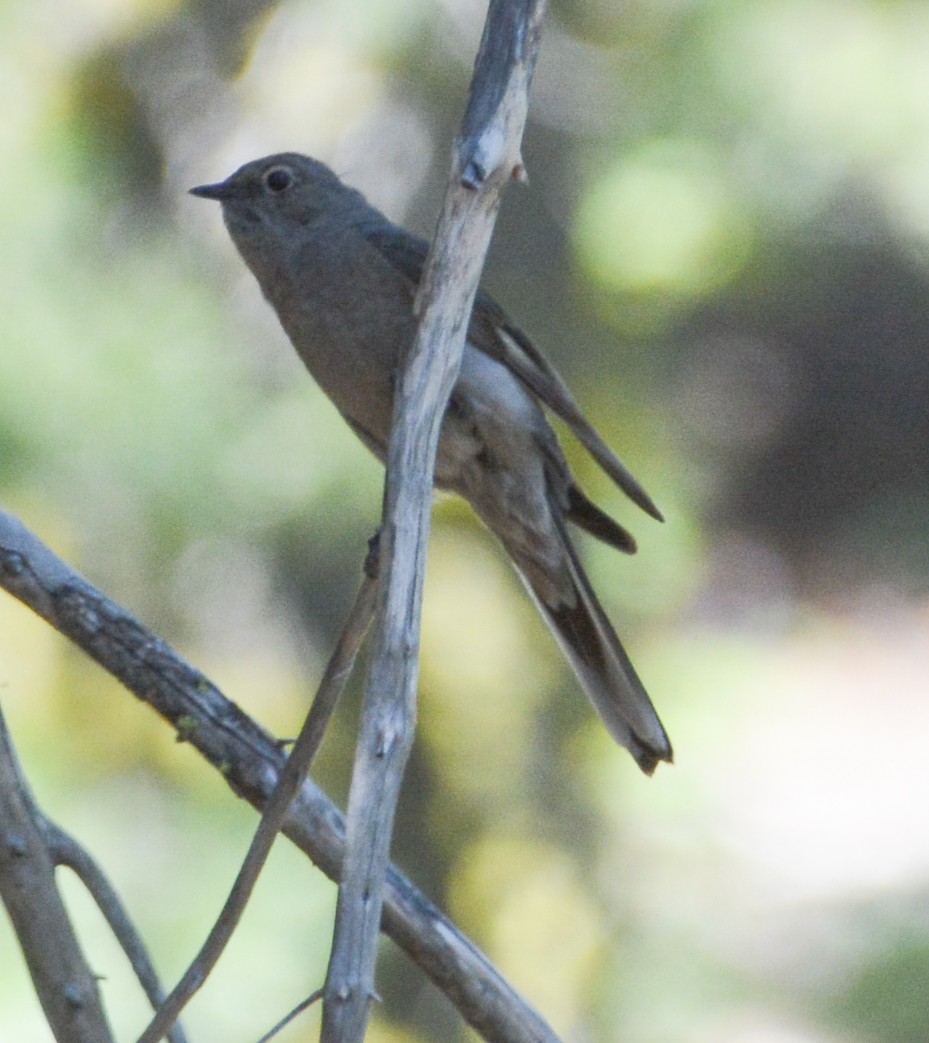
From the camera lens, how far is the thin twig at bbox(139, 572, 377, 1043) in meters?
1.66

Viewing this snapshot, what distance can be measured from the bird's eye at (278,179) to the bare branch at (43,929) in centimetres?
188

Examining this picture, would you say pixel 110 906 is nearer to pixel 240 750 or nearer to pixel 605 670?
pixel 240 750

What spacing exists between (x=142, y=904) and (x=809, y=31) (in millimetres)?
3006

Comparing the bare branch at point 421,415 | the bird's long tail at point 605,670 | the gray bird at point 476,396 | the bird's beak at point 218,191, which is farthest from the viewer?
the bird's beak at point 218,191

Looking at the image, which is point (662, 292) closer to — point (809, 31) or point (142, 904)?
point (809, 31)

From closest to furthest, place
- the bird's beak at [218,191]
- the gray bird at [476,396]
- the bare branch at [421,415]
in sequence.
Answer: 1. the bare branch at [421,415]
2. the gray bird at [476,396]
3. the bird's beak at [218,191]

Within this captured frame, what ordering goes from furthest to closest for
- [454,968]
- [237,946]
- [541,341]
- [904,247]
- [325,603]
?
[904,247] → [541,341] → [325,603] → [237,946] → [454,968]

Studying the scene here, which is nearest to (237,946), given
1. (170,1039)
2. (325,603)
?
(325,603)

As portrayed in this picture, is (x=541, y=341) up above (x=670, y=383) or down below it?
below

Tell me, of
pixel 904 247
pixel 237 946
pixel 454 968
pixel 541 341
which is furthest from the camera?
pixel 904 247

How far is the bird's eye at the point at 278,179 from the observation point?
3492mm

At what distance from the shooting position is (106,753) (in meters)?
3.78

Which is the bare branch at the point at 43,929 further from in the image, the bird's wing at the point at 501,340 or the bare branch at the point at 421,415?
the bird's wing at the point at 501,340

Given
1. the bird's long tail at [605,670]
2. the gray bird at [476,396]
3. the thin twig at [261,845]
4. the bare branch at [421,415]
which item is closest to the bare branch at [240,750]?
the thin twig at [261,845]
